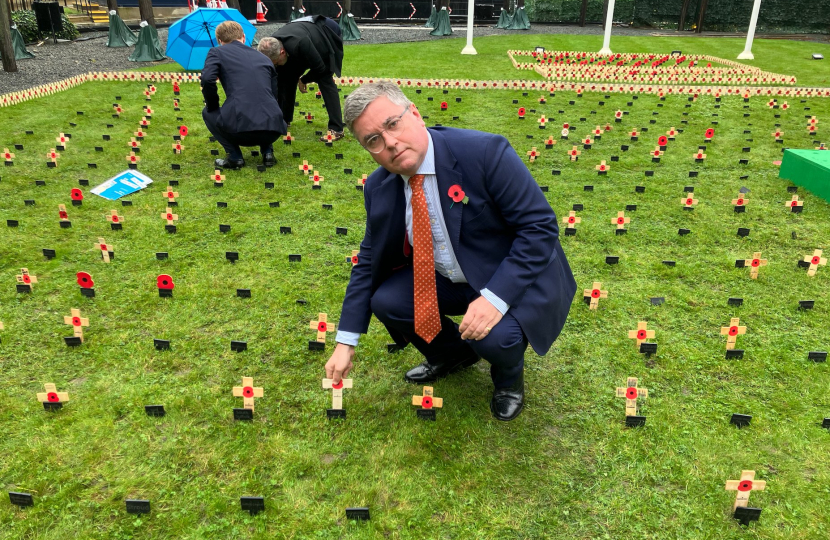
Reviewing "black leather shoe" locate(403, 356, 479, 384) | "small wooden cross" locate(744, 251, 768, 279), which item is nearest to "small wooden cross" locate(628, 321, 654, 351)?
"black leather shoe" locate(403, 356, 479, 384)

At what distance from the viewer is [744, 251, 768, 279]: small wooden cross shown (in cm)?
466

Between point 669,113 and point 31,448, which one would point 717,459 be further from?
point 669,113

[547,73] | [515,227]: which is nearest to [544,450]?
[515,227]

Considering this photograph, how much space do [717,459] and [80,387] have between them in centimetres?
371

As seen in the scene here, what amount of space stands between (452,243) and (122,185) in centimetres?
549

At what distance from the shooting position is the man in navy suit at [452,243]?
2662mm

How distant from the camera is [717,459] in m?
3.01

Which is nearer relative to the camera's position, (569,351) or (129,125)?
(569,351)

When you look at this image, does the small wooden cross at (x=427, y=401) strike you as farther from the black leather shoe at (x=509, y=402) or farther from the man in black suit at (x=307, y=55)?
the man in black suit at (x=307, y=55)

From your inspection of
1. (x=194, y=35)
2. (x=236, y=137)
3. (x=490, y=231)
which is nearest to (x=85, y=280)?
(x=490, y=231)

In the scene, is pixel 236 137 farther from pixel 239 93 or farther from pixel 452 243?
pixel 452 243

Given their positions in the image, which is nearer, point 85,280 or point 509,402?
point 509,402

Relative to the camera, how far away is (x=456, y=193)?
2791mm

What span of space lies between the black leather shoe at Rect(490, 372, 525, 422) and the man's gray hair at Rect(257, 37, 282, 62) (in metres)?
6.45
